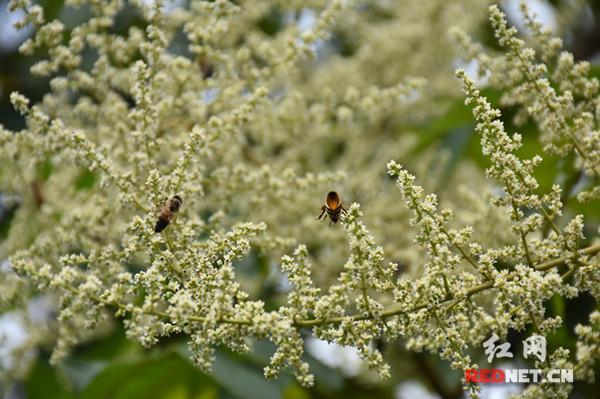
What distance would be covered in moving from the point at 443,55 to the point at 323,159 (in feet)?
3.83

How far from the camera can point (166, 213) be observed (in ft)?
8.52

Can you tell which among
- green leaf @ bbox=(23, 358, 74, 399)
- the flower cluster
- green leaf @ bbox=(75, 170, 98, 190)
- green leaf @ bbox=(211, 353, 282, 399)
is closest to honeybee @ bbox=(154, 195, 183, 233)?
the flower cluster

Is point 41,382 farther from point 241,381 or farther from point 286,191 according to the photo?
point 286,191

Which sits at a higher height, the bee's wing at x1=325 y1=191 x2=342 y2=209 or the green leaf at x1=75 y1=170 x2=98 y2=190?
the green leaf at x1=75 y1=170 x2=98 y2=190

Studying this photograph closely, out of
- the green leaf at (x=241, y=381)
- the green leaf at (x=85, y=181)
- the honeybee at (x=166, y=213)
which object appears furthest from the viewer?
the green leaf at (x=85, y=181)

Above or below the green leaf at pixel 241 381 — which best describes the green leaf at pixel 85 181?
above

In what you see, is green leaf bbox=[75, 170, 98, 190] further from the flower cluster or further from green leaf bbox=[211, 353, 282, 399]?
green leaf bbox=[211, 353, 282, 399]

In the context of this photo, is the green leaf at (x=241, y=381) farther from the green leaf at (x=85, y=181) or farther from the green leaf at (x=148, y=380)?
the green leaf at (x=85, y=181)

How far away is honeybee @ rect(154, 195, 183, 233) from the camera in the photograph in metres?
2.57

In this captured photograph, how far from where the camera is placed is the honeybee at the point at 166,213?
2574mm

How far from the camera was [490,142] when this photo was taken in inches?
97.6

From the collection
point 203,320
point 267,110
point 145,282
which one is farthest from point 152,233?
point 267,110

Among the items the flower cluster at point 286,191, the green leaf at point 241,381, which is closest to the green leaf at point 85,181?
the flower cluster at point 286,191

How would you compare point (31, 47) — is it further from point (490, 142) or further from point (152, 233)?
point (490, 142)
